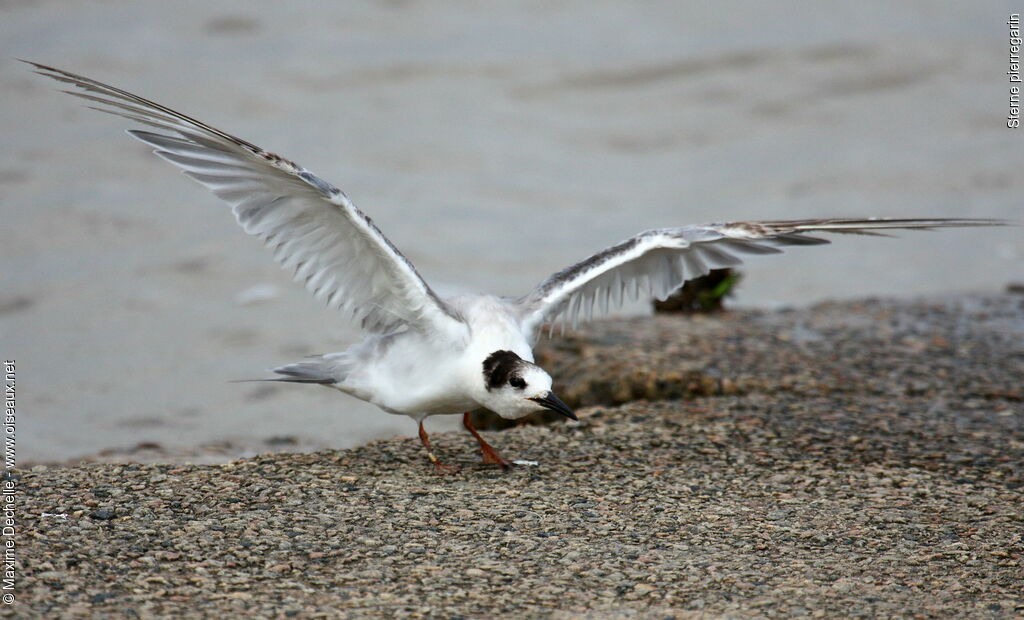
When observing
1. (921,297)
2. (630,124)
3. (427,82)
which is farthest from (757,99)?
(921,297)

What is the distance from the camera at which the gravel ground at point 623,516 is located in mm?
3832

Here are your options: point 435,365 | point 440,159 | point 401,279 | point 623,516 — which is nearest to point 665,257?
point 435,365

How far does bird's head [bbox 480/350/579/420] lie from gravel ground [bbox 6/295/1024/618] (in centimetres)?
33

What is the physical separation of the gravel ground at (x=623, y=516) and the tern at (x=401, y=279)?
386 mm

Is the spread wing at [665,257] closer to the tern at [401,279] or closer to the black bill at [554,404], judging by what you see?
the tern at [401,279]

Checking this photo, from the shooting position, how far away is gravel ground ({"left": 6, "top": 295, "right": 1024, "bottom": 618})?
12.6 ft

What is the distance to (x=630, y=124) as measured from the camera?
1451 centimetres

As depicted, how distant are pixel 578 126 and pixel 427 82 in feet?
7.05

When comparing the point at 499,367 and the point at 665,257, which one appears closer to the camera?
the point at 499,367

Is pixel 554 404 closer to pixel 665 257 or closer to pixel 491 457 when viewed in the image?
pixel 491 457

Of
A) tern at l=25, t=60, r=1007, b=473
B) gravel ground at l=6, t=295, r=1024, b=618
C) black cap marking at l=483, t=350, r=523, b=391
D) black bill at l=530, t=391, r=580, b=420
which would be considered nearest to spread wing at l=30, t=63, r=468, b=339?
tern at l=25, t=60, r=1007, b=473

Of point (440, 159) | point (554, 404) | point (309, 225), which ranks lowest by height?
point (554, 404)

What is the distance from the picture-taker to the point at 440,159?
44.0 feet

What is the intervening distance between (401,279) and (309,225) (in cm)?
50
